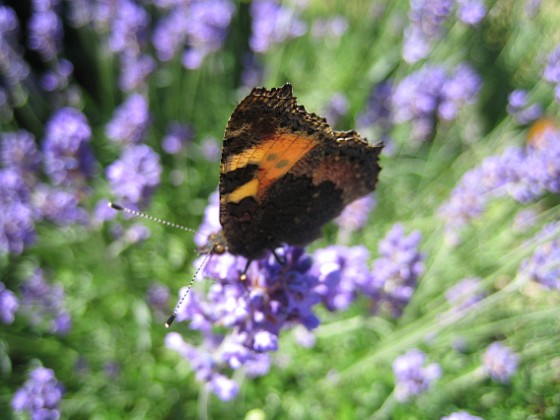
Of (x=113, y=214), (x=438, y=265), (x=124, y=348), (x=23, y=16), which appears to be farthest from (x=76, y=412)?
(x=23, y=16)

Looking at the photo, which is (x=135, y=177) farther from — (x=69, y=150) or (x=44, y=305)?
(x=44, y=305)

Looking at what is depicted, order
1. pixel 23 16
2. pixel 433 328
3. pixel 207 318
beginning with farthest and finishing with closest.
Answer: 1. pixel 23 16
2. pixel 433 328
3. pixel 207 318

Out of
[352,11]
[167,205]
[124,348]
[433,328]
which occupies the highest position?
[352,11]

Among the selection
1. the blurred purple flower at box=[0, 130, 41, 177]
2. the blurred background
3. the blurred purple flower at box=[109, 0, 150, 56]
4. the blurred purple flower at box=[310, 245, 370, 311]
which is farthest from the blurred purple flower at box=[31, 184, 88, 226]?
the blurred purple flower at box=[310, 245, 370, 311]

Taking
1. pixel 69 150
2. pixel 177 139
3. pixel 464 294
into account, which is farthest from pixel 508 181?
pixel 69 150

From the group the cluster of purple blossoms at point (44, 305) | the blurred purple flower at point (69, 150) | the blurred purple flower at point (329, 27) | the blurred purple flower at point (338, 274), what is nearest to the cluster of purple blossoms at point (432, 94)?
the blurred purple flower at point (329, 27)

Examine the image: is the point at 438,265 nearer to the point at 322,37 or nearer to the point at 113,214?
the point at 113,214

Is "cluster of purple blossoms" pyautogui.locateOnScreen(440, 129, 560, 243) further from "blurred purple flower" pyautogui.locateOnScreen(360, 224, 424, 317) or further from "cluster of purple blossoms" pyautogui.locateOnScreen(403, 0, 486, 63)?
"cluster of purple blossoms" pyautogui.locateOnScreen(403, 0, 486, 63)
